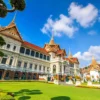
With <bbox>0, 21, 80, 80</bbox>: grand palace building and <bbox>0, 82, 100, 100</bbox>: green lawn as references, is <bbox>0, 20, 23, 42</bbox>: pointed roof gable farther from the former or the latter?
<bbox>0, 82, 100, 100</bbox>: green lawn

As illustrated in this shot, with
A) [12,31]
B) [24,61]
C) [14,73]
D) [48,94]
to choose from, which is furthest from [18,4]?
[24,61]

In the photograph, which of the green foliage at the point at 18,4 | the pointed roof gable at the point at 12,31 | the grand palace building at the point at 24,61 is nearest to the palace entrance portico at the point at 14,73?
the grand palace building at the point at 24,61

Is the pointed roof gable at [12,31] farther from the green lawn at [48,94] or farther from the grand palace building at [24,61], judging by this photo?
the green lawn at [48,94]

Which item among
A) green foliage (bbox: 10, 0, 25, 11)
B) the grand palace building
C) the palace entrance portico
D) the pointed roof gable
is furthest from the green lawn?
the pointed roof gable

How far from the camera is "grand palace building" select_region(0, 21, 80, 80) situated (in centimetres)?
3061

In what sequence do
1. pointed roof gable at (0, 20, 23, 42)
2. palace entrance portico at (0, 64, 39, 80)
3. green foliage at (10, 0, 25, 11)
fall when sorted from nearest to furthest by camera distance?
green foliage at (10, 0, 25, 11), palace entrance portico at (0, 64, 39, 80), pointed roof gable at (0, 20, 23, 42)

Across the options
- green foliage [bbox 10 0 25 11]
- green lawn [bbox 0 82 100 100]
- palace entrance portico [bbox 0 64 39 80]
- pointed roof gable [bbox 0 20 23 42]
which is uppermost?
pointed roof gable [bbox 0 20 23 42]

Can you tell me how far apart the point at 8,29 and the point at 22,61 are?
11237 millimetres

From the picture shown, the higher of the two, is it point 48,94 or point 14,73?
point 14,73

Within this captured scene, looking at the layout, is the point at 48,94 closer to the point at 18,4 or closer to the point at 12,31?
the point at 18,4

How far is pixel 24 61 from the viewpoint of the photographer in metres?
36.4

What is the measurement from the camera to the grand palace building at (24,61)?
30.6 m

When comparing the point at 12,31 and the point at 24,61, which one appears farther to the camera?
the point at 24,61

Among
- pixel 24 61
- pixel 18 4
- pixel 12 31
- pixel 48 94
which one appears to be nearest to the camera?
pixel 18 4
